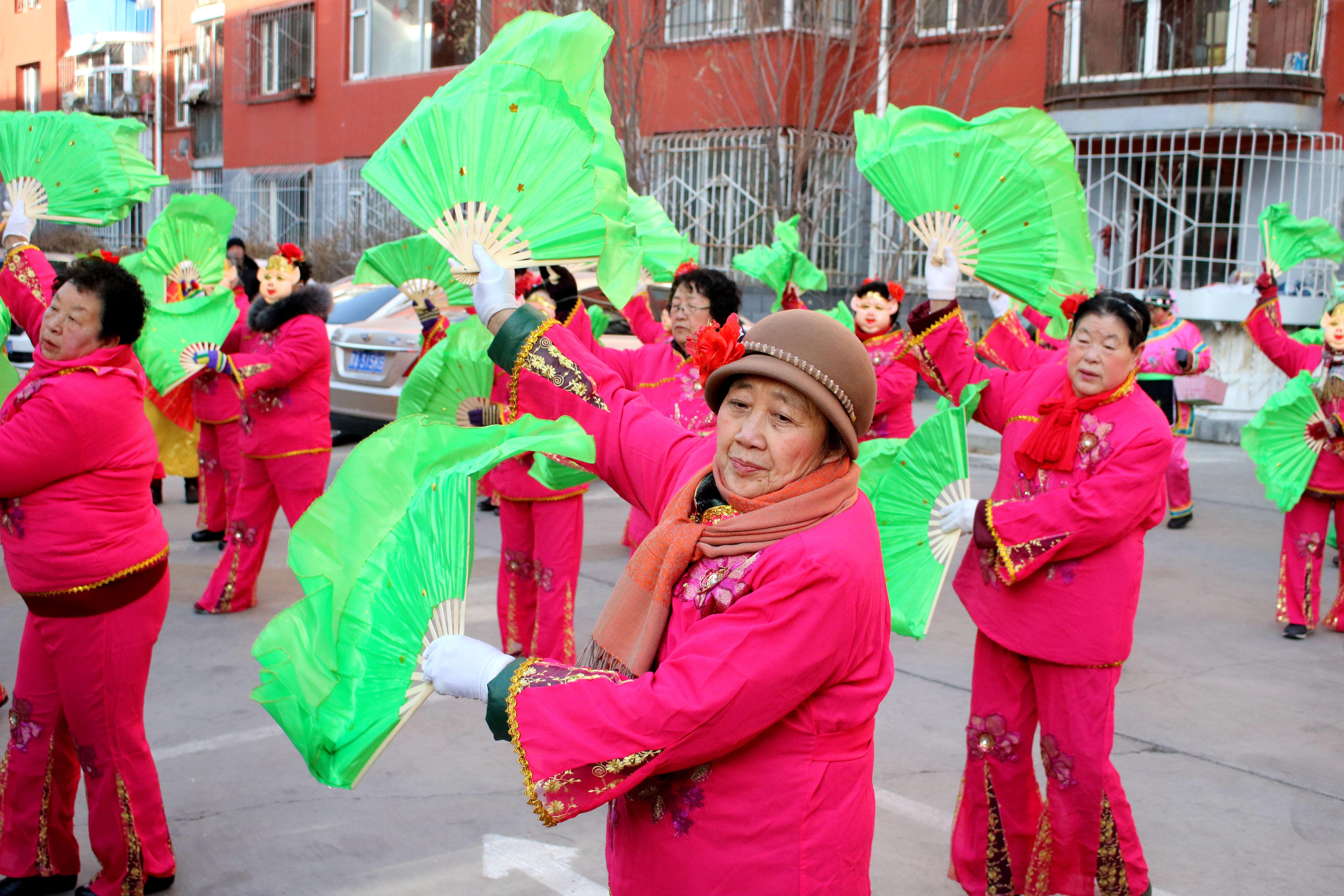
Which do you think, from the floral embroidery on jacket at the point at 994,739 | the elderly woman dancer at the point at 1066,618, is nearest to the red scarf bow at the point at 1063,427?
the elderly woman dancer at the point at 1066,618

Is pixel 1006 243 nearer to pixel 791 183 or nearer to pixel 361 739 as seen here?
pixel 361 739

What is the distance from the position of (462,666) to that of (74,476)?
1.87 m

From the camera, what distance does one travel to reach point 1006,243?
4.17 m

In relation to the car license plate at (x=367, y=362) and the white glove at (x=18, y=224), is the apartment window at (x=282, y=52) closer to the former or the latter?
the car license plate at (x=367, y=362)

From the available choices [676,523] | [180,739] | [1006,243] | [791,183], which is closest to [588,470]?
[676,523]

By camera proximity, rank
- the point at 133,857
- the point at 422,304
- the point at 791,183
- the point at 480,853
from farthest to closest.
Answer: the point at 791,183, the point at 422,304, the point at 480,853, the point at 133,857

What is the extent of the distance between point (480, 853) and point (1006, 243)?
2726 mm

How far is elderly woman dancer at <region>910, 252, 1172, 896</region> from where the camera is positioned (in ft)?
10.9

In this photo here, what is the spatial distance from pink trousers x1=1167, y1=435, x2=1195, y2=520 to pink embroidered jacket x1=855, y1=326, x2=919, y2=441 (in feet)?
9.04

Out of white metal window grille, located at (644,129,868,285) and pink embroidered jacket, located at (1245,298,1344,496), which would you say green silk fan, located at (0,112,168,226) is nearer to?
pink embroidered jacket, located at (1245,298,1344,496)

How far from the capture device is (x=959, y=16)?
14.6m

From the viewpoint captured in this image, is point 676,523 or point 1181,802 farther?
point 1181,802

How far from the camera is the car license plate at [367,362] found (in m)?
10.6

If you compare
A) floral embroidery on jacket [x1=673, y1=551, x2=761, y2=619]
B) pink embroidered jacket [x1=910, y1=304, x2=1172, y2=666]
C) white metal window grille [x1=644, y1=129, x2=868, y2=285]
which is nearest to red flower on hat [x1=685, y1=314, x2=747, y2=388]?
floral embroidery on jacket [x1=673, y1=551, x2=761, y2=619]
